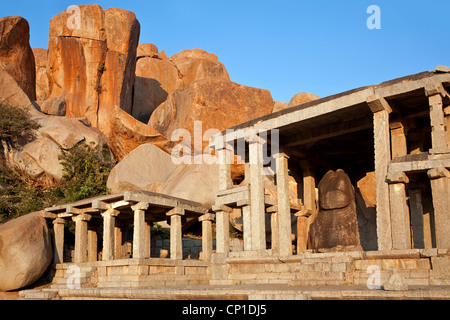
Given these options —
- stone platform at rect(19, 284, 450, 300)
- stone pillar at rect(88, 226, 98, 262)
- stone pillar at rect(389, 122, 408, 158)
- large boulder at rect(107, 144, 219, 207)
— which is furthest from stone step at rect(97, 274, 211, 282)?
stone pillar at rect(389, 122, 408, 158)

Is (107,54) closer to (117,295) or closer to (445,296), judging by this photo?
(117,295)

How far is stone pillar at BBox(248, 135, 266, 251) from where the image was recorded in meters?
15.8

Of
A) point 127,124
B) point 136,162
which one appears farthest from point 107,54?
point 136,162

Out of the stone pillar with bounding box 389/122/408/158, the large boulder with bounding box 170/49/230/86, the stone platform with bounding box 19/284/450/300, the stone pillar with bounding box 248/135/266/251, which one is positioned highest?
the large boulder with bounding box 170/49/230/86

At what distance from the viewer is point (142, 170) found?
26844 mm

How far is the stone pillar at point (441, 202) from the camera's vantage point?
12.0m

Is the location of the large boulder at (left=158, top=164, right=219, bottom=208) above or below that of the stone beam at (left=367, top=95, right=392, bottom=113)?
below

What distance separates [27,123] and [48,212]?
33.5ft

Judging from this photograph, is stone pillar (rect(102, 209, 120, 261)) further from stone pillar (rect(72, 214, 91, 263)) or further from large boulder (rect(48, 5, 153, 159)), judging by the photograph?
large boulder (rect(48, 5, 153, 159))

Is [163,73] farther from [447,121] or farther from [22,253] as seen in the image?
[447,121]

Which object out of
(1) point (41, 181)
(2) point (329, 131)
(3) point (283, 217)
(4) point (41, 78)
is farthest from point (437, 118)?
(4) point (41, 78)

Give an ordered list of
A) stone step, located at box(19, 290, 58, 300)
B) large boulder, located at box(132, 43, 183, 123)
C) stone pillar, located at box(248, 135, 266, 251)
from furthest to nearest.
→ large boulder, located at box(132, 43, 183, 123) < stone pillar, located at box(248, 135, 266, 251) < stone step, located at box(19, 290, 58, 300)

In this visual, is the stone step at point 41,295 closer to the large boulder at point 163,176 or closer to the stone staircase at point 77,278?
the stone staircase at point 77,278

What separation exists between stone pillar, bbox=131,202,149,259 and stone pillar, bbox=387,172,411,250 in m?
8.54
